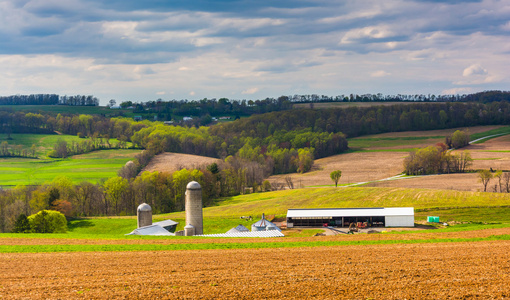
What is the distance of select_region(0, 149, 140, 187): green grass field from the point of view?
11684cm

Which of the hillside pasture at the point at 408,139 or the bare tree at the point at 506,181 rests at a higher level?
the hillside pasture at the point at 408,139

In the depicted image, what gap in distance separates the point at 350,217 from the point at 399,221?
19.7 ft

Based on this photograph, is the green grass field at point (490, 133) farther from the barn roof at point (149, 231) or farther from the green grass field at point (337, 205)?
the barn roof at point (149, 231)

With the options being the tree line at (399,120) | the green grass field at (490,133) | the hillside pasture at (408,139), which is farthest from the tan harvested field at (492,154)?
the tree line at (399,120)

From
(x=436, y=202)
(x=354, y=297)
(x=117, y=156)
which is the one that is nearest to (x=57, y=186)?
(x=117, y=156)

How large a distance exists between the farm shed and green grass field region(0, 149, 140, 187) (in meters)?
68.0

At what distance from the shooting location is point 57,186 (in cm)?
9462

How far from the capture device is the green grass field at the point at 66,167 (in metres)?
117

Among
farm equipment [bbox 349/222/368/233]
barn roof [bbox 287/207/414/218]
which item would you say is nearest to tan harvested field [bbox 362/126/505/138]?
barn roof [bbox 287/207/414/218]

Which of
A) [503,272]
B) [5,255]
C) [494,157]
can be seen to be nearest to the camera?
[503,272]

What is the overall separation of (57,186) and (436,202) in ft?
229

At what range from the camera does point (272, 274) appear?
23375 millimetres

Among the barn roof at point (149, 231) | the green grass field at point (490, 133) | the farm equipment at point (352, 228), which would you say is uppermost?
the green grass field at point (490, 133)

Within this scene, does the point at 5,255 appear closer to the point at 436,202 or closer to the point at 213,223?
the point at 213,223
